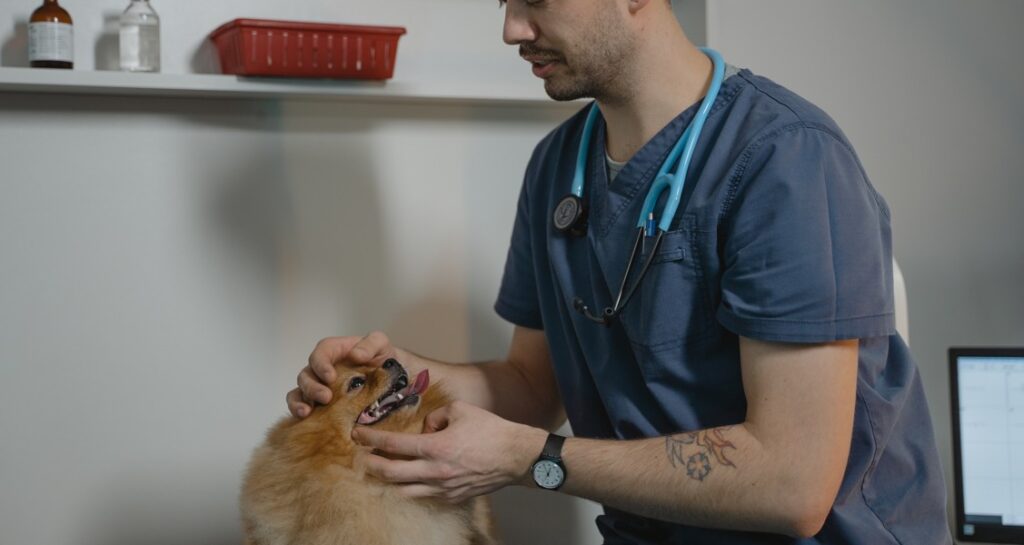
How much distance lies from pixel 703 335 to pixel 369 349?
44 cm

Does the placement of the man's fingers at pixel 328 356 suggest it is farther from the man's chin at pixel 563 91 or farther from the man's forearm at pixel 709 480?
the man's chin at pixel 563 91

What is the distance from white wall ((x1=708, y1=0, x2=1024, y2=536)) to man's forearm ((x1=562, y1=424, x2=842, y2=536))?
1.07 m

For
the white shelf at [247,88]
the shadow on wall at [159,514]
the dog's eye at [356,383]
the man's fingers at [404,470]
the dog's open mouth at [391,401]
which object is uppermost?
the white shelf at [247,88]

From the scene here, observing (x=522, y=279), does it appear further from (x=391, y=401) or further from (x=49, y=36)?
(x=49, y=36)

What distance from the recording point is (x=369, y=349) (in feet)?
4.69

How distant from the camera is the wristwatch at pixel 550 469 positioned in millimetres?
1294

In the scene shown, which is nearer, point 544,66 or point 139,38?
point 544,66

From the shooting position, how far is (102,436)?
1823mm

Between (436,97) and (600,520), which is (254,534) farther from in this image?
(436,97)

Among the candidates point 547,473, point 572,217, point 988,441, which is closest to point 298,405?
point 547,473

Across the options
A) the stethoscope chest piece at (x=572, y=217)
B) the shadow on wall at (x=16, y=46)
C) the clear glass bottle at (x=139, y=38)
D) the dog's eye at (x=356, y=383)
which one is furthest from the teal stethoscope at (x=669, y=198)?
the shadow on wall at (x=16, y=46)

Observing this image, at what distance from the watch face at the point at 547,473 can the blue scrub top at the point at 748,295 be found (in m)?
Result: 0.18

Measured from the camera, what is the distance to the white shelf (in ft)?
5.41

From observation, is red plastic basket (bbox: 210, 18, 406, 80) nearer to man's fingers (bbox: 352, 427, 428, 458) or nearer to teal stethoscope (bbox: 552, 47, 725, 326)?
teal stethoscope (bbox: 552, 47, 725, 326)
